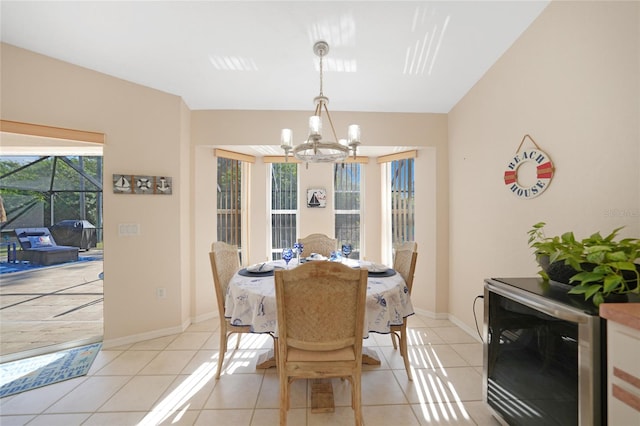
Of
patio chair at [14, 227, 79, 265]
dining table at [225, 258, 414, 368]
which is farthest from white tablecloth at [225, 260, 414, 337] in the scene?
patio chair at [14, 227, 79, 265]

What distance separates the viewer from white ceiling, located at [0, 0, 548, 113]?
1.80 m

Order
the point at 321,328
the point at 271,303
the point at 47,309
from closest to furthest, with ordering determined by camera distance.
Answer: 1. the point at 321,328
2. the point at 271,303
3. the point at 47,309

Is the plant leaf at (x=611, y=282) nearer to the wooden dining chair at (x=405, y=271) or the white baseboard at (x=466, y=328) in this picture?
the wooden dining chair at (x=405, y=271)

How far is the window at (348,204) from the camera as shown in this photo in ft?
12.9

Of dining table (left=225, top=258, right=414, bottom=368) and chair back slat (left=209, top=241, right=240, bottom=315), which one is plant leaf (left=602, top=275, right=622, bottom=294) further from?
chair back slat (left=209, top=241, right=240, bottom=315)

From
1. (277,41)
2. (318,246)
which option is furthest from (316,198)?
(277,41)

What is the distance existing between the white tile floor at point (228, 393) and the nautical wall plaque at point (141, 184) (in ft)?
5.18

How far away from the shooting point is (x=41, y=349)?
2354 millimetres

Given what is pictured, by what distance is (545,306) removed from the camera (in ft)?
3.73

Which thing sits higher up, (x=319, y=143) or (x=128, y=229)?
(x=319, y=143)

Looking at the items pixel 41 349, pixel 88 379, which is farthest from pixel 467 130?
pixel 41 349

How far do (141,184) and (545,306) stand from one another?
3.34 meters

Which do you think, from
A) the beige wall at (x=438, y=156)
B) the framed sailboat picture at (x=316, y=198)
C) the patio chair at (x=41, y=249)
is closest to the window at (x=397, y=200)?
the beige wall at (x=438, y=156)

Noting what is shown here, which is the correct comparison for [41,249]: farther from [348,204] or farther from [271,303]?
[271,303]
